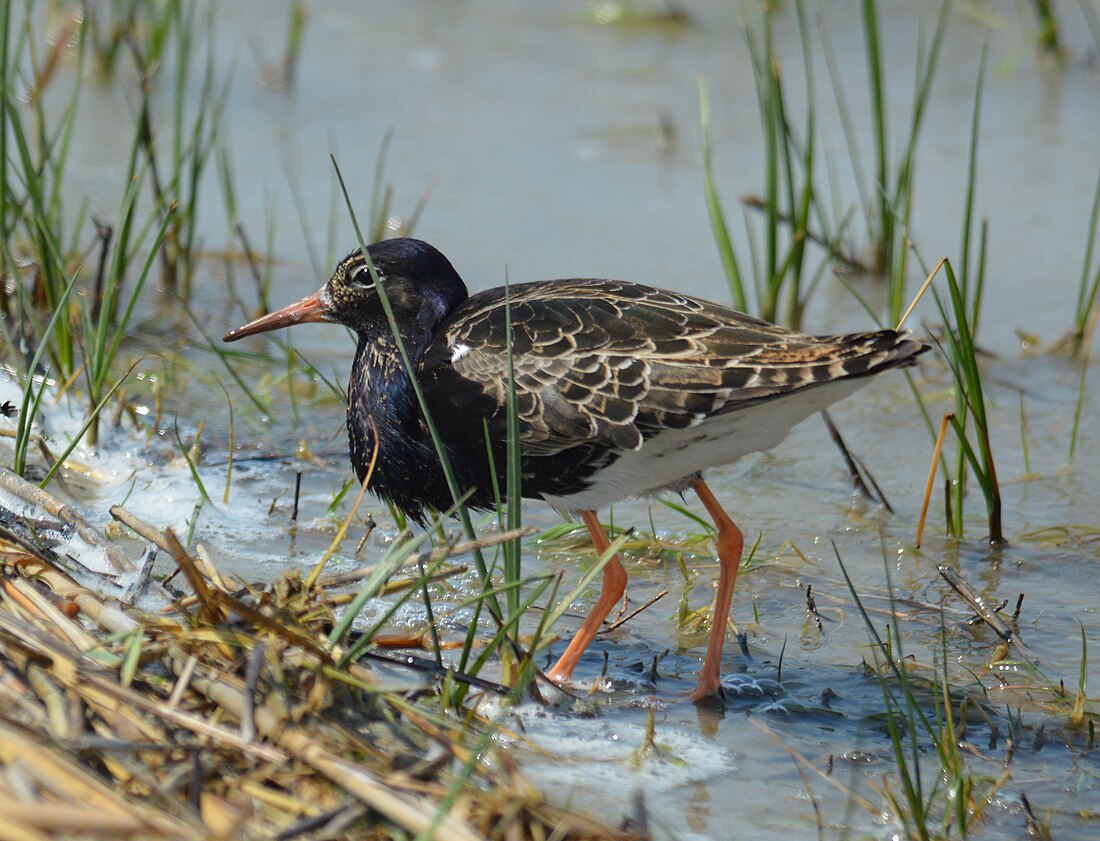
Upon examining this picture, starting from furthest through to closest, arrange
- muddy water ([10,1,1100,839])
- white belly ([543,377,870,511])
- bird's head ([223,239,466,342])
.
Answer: bird's head ([223,239,466,342]) → white belly ([543,377,870,511]) → muddy water ([10,1,1100,839])

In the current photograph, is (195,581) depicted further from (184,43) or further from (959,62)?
(959,62)

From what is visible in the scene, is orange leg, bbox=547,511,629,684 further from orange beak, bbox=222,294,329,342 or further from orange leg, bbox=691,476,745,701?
orange beak, bbox=222,294,329,342

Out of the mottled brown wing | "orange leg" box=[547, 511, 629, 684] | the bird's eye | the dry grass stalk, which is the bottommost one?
"orange leg" box=[547, 511, 629, 684]

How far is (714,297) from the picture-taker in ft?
23.5

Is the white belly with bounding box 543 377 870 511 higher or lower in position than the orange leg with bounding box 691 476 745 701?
higher

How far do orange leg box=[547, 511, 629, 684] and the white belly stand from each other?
0.52ft

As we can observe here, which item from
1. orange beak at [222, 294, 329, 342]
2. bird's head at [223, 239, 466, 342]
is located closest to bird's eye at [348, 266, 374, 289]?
bird's head at [223, 239, 466, 342]

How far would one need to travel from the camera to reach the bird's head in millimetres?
4723

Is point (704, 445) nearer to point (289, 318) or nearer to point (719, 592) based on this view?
point (719, 592)

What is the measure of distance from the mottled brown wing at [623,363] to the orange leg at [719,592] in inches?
21.4

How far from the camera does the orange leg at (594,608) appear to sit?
4.21 m

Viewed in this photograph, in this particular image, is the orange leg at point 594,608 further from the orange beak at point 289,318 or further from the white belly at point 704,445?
the orange beak at point 289,318

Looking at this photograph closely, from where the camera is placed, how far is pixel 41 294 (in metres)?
6.03

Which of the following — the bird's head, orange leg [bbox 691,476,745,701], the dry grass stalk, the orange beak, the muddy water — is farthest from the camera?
the orange beak
